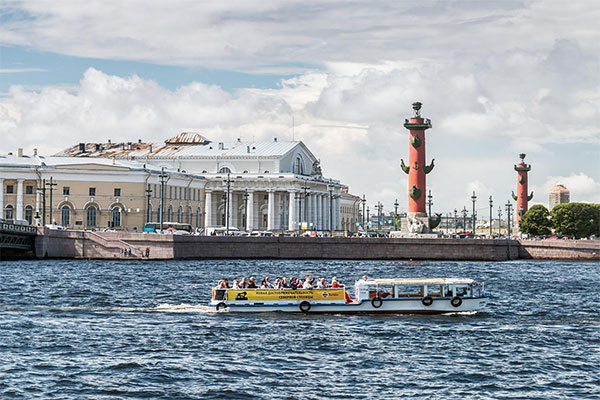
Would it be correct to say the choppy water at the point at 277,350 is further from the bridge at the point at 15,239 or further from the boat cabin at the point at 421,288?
the bridge at the point at 15,239

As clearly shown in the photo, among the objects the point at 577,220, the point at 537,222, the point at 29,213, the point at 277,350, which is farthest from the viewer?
the point at 537,222

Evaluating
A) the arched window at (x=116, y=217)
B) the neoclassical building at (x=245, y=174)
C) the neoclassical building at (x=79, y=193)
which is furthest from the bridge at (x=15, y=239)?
the neoclassical building at (x=245, y=174)

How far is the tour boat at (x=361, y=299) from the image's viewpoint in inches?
1390

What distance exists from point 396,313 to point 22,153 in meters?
74.0

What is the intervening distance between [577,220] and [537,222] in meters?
3.98

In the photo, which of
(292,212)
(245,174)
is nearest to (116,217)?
(245,174)

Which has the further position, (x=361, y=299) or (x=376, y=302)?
(x=361, y=299)

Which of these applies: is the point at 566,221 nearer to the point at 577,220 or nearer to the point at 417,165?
the point at 577,220

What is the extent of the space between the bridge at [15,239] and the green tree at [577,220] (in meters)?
58.0

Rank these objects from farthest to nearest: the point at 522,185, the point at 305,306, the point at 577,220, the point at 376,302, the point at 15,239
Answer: the point at 522,185, the point at 577,220, the point at 15,239, the point at 305,306, the point at 376,302

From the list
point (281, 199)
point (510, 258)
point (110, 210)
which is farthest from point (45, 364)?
point (281, 199)

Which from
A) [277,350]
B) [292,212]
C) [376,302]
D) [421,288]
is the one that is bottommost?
[277,350]

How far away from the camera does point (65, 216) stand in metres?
93.5

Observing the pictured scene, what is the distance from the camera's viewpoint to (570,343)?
29703 millimetres
